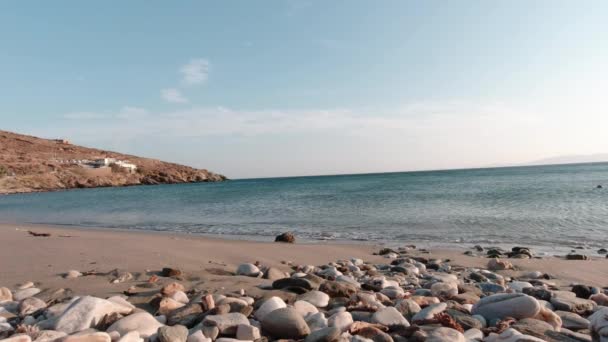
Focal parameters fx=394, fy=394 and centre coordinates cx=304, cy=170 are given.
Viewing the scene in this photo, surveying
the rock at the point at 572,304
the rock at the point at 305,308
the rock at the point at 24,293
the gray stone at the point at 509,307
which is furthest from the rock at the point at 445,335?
the rock at the point at 24,293

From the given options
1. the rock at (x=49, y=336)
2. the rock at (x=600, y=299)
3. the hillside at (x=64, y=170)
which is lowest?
the rock at (x=600, y=299)

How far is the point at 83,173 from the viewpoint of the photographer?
6231 cm

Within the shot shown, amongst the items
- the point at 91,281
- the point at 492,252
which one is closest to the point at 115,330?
the point at 91,281

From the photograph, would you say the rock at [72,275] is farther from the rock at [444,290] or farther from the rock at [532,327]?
the rock at [532,327]

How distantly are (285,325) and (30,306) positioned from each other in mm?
2133

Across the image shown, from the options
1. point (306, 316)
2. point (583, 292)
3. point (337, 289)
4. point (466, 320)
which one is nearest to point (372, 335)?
point (306, 316)

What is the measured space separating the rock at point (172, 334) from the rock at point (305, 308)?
81cm

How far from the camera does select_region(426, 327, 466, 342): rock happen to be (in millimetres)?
2291

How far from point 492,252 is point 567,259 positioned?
1.16m

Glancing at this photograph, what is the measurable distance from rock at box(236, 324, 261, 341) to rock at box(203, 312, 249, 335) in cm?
5

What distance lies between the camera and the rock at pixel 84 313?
99.2 inches

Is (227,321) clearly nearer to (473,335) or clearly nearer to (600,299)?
(473,335)

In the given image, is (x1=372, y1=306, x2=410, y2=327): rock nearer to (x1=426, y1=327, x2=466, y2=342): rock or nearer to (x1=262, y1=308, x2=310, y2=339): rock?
(x1=426, y1=327, x2=466, y2=342): rock

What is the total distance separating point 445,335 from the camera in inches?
92.1
